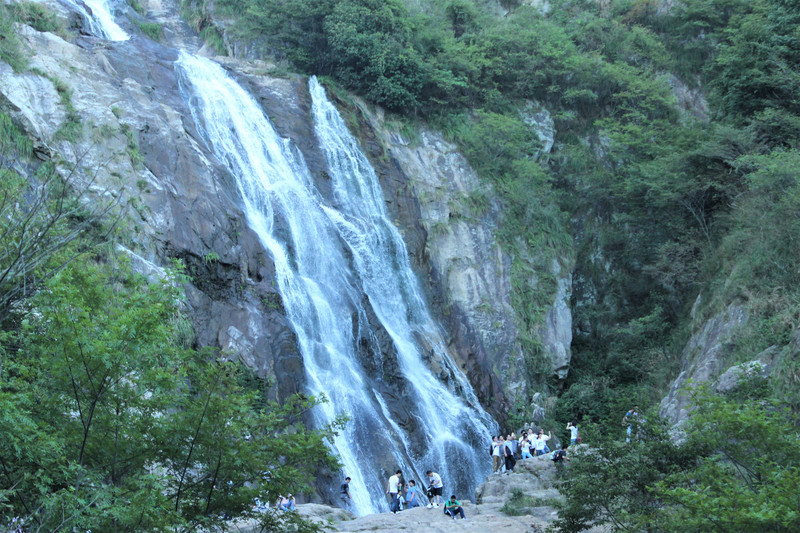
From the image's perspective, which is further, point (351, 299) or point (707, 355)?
point (351, 299)

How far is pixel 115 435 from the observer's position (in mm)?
7781

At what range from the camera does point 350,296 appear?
2189cm

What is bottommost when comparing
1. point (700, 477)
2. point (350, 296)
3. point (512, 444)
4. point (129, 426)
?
point (700, 477)

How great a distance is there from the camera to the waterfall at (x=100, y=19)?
27281 millimetres

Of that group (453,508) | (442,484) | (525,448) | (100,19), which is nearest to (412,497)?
(453,508)

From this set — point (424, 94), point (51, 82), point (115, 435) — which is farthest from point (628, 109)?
point (115, 435)

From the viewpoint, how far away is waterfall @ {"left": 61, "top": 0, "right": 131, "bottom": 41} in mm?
27281

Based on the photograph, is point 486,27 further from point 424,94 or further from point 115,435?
point 115,435

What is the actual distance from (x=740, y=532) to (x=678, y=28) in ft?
108

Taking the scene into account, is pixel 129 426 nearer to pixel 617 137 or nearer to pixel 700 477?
pixel 700 477

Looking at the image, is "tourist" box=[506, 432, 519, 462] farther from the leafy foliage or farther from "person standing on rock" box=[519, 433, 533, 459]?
the leafy foliage

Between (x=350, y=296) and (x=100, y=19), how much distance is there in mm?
17864

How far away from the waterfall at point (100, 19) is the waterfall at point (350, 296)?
3.55 metres

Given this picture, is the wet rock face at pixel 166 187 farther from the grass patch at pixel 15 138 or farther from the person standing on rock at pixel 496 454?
the person standing on rock at pixel 496 454
